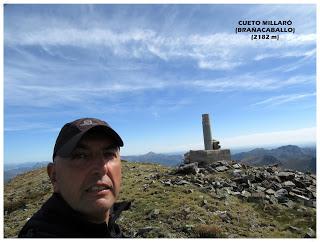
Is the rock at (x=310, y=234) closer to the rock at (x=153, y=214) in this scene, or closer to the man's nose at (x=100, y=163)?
the rock at (x=153, y=214)

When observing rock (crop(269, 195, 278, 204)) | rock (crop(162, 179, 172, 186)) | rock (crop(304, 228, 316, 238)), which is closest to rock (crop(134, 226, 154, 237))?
rock (crop(304, 228, 316, 238))

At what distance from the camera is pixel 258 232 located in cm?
1761

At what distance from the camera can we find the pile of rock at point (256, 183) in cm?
2335

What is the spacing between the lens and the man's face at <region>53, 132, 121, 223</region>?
318 cm

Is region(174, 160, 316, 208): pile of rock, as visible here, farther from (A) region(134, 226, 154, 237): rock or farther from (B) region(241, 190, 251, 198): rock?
(A) region(134, 226, 154, 237): rock

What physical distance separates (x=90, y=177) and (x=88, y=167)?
90mm

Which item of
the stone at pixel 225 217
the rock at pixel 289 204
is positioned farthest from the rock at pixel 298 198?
the stone at pixel 225 217

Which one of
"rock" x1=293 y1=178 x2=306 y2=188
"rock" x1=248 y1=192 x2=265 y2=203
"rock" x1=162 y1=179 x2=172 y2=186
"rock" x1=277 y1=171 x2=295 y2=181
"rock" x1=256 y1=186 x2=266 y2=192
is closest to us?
"rock" x1=248 y1=192 x2=265 y2=203

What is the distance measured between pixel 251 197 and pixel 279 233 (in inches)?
227

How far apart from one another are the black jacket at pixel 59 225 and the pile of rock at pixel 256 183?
20275 mm

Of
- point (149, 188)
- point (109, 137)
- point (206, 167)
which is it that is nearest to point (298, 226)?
point (149, 188)

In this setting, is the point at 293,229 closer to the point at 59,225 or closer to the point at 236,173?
the point at 236,173

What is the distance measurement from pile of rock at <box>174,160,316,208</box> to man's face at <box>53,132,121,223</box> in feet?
66.7

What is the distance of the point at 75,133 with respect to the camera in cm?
333
